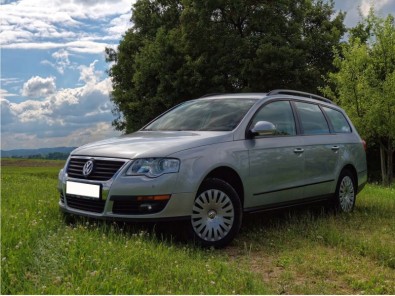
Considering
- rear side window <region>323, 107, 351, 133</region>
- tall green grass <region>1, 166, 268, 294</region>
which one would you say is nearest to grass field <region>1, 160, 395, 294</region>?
tall green grass <region>1, 166, 268, 294</region>

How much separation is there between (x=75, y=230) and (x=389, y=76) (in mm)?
22459

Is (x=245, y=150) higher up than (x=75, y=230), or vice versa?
(x=245, y=150)

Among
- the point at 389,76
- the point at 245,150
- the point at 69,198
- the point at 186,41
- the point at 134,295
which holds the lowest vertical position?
the point at 134,295

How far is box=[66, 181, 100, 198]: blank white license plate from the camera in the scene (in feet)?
17.9

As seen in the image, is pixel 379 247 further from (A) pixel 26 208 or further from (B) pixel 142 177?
(A) pixel 26 208

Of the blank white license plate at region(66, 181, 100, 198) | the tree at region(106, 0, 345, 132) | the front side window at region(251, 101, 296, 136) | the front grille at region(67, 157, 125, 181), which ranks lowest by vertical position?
the blank white license plate at region(66, 181, 100, 198)

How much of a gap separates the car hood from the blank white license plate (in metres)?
0.37

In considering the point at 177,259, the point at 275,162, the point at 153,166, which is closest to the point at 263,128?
the point at 275,162

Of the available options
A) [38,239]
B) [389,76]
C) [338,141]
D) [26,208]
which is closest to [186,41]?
[389,76]

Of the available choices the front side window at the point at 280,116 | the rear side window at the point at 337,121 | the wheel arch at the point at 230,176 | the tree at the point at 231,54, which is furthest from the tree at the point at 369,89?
the wheel arch at the point at 230,176

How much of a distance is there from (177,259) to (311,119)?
3960 millimetres

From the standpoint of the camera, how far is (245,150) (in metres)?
6.10

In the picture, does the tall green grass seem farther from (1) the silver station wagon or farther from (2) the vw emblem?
(2) the vw emblem

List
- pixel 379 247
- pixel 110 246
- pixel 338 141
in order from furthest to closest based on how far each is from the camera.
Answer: pixel 338 141
pixel 379 247
pixel 110 246
